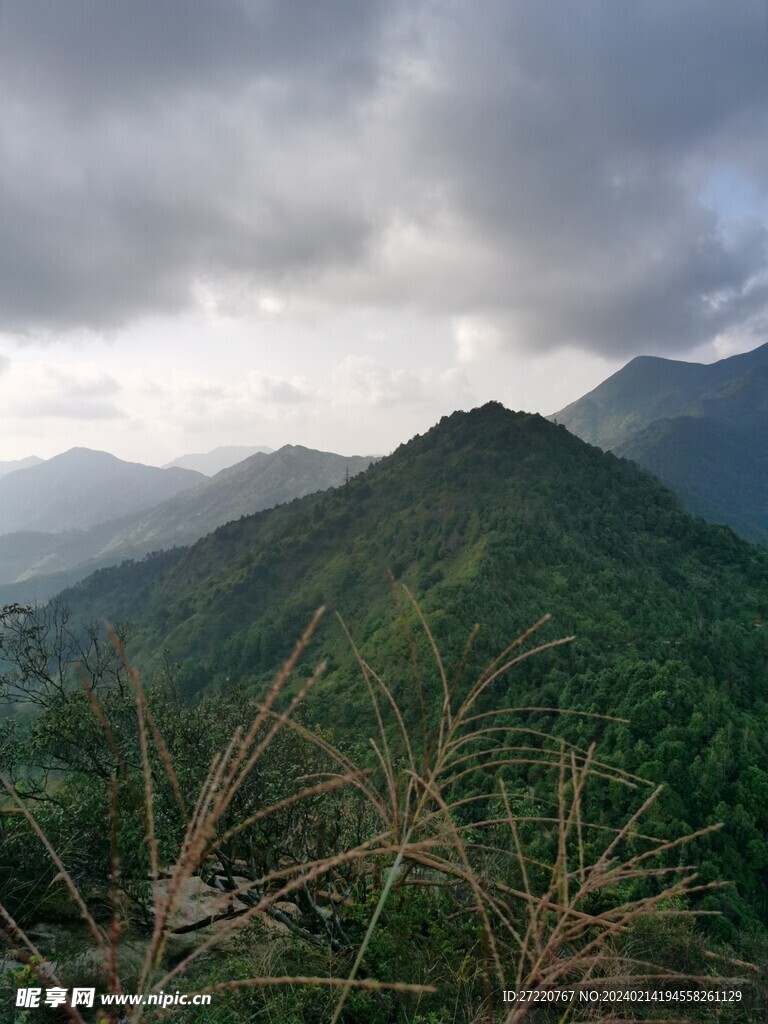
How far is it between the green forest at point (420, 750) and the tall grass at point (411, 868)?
4cm

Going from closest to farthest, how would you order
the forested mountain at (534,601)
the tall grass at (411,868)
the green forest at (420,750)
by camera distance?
the tall grass at (411,868) → the green forest at (420,750) → the forested mountain at (534,601)

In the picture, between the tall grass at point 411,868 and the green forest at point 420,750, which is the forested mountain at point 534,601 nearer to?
the green forest at point 420,750

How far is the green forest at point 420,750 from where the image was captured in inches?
85.7

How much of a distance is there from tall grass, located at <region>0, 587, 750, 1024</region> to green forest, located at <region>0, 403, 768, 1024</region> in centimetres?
4

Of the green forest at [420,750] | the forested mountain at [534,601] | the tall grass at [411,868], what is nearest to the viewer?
the tall grass at [411,868]

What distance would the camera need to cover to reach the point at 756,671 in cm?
4569

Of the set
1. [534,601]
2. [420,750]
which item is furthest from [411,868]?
[534,601]

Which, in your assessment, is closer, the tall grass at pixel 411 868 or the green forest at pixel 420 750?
the tall grass at pixel 411 868

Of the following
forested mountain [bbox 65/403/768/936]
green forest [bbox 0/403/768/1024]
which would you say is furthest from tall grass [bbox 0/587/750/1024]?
forested mountain [bbox 65/403/768/936]

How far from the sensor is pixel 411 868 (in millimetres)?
2885

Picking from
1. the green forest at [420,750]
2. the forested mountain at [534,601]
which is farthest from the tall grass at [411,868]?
the forested mountain at [534,601]

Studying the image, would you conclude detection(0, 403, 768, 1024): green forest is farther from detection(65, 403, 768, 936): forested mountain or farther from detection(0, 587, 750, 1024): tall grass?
detection(65, 403, 768, 936): forested mountain

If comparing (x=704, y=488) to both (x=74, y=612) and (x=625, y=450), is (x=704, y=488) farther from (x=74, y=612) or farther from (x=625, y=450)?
(x=74, y=612)

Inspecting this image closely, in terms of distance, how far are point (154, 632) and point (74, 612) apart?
42847 millimetres
